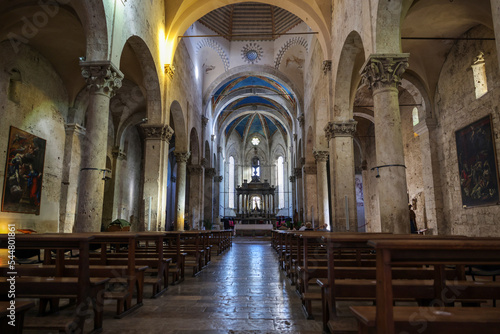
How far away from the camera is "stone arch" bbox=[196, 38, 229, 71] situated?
732 inches


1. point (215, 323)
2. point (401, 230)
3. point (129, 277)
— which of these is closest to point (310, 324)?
point (215, 323)

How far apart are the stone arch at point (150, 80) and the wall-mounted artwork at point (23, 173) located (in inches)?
147

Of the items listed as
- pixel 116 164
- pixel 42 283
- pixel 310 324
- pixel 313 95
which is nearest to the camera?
pixel 42 283

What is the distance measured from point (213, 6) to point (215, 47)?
6677 millimetres

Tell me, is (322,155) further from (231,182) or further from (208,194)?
(231,182)

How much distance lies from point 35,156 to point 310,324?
10.9m

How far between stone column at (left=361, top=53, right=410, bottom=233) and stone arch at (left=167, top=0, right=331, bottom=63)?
5.19 metres

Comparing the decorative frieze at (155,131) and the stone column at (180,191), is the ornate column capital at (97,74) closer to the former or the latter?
the decorative frieze at (155,131)

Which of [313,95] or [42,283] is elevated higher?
[313,95]

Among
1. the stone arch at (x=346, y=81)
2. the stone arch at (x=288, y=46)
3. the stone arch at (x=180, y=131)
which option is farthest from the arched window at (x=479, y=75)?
the stone arch at (x=180, y=131)

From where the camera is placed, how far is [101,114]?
7070 millimetres

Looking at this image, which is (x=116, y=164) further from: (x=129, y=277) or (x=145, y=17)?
(x=129, y=277)

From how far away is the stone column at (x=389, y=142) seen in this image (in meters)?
6.20

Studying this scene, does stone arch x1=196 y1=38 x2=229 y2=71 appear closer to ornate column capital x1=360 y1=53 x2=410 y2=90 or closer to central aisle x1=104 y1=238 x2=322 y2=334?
ornate column capital x1=360 y1=53 x2=410 y2=90
